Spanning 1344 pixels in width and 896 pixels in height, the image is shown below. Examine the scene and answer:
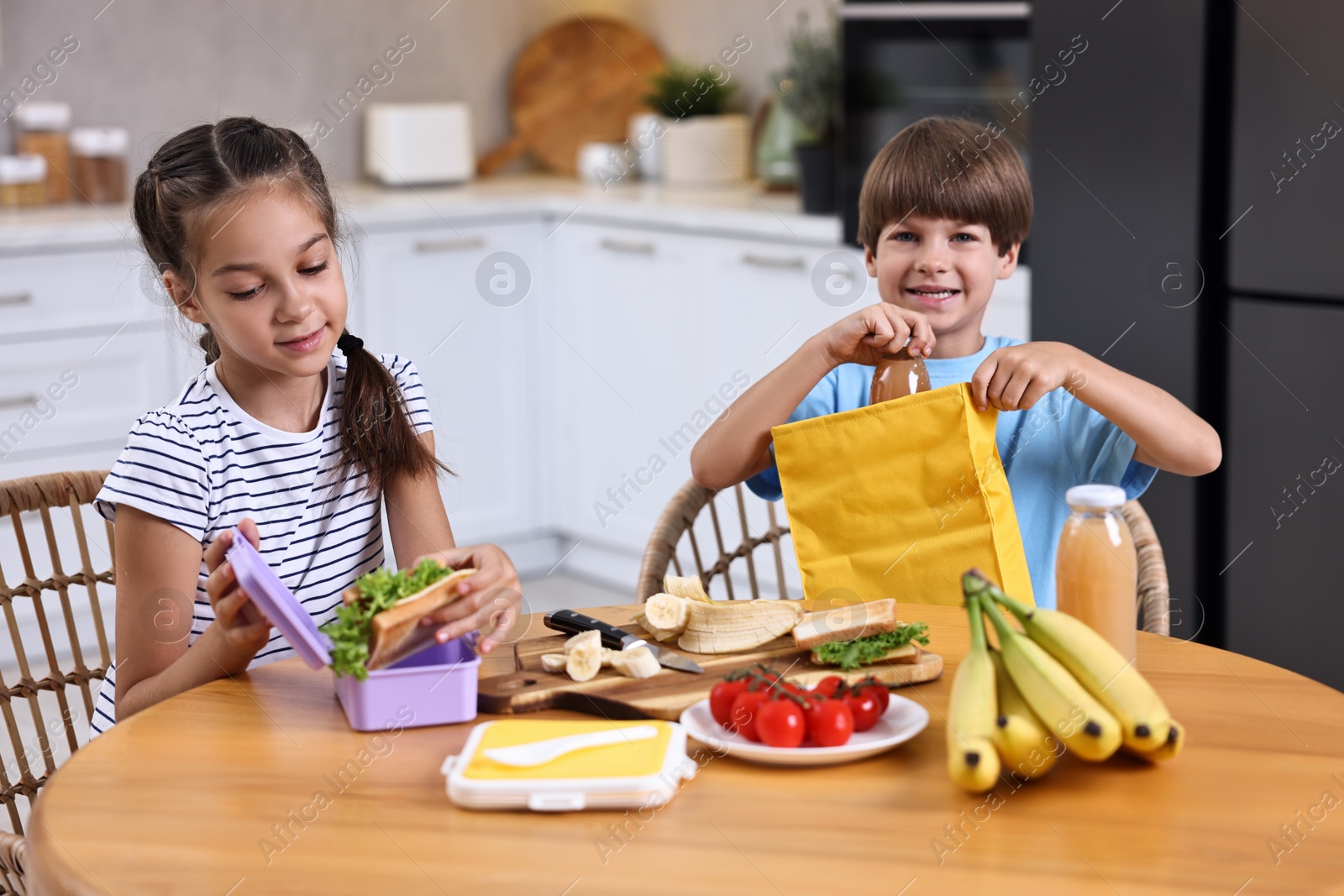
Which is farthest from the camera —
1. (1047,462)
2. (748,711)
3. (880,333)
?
(1047,462)

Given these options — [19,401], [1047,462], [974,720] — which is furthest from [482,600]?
[19,401]

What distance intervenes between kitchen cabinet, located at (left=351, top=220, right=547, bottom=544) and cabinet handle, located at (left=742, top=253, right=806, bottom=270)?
25.7 inches

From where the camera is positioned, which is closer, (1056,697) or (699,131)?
(1056,697)

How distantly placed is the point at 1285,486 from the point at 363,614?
1661 mm

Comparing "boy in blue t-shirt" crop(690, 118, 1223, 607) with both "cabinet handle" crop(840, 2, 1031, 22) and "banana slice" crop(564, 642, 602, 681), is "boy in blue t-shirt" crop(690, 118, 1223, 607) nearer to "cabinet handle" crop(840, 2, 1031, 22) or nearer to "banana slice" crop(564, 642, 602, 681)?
"banana slice" crop(564, 642, 602, 681)

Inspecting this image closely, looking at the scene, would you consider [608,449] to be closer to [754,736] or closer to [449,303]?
[449,303]

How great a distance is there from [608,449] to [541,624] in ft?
7.17

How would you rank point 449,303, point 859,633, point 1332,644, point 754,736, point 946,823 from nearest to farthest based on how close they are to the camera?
1. point 946,823
2. point 754,736
3. point 859,633
4. point 1332,644
5. point 449,303

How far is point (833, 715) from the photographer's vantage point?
97cm

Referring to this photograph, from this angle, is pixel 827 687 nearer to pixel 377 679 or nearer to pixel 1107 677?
pixel 1107 677

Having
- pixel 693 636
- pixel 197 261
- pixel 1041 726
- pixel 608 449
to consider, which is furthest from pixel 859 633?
pixel 608 449

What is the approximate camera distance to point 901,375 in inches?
55.6

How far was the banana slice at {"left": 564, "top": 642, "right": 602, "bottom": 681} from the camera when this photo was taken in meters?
1.13

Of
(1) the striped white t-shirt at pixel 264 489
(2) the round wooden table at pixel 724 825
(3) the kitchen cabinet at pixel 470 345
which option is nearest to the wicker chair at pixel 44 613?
(1) the striped white t-shirt at pixel 264 489
